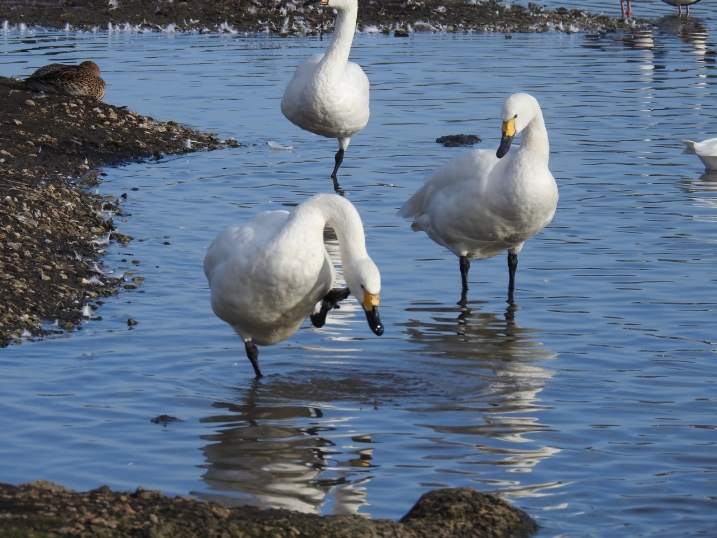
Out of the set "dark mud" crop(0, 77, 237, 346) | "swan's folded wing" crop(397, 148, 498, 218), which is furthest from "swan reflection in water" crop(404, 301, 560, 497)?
"dark mud" crop(0, 77, 237, 346)

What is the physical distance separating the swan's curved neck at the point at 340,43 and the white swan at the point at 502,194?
147 inches

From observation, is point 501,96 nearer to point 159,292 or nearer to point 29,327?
point 159,292

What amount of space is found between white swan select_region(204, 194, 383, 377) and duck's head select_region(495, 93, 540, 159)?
220cm

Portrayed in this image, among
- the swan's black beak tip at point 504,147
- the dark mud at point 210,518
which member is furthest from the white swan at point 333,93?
the dark mud at point 210,518

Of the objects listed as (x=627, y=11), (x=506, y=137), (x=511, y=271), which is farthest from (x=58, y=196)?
(x=627, y=11)

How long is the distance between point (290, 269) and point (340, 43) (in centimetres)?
709

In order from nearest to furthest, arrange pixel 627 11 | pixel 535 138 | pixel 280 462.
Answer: pixel 280 462 < pixel 535 138 < pixel 627 11

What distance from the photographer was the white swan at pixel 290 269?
6.30 meters

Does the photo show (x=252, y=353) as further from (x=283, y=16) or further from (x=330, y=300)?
(x=283, y=16)

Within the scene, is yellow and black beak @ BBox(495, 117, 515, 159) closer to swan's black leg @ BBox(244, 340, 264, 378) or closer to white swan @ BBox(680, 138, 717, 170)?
swan's black leg @ BBox(244, 340, 264, 378)

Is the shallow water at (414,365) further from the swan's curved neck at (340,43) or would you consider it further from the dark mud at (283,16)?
the dark mud at (283,16)

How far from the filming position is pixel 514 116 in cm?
850

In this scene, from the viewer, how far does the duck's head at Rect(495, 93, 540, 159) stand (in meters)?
8.43

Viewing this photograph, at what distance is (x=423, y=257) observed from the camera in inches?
401
